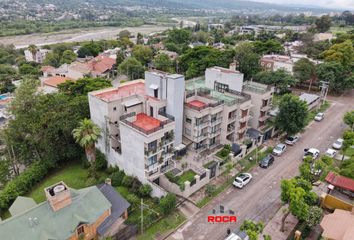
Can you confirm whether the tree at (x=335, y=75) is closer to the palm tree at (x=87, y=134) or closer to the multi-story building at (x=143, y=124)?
the multi-story building at (x=143, y=124)

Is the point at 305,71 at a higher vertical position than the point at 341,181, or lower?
higher

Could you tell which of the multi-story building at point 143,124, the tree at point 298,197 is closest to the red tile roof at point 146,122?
the multi-story building at point 143,124

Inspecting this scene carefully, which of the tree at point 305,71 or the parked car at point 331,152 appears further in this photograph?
the tree at point 305,71

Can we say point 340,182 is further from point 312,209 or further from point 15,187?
point 15,187

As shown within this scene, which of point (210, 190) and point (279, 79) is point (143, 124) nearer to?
point (210, 190)

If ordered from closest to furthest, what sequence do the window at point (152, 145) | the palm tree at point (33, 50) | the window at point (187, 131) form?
the window at point (152, 145), the window at point (187, 131), the palm tree at point (33, 50)

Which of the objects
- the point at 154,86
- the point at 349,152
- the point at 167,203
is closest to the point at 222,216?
the point at 167,203

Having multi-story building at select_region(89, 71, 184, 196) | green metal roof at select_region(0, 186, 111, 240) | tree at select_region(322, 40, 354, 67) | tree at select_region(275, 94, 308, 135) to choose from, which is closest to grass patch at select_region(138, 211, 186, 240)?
multi-story building at select_region(89, 71, 184, 196)
